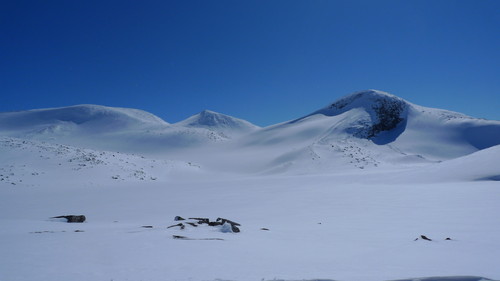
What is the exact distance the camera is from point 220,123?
315 feet

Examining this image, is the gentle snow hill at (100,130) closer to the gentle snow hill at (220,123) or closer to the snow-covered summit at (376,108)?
the gentle snow hill at (220,123)

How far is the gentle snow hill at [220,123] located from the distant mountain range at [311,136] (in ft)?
21.8

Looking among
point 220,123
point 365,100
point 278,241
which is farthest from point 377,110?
point 220,123

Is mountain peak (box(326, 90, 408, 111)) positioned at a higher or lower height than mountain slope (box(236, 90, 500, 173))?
higher

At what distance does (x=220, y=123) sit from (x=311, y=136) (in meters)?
48.0

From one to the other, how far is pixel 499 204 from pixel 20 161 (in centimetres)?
3528

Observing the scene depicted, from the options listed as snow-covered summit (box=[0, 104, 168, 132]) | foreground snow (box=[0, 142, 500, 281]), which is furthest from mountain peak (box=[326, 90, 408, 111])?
snow-covered summit (box=[0, 104, 168, 132])

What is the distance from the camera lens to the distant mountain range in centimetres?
4081

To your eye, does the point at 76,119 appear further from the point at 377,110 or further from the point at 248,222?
the point at 248,222

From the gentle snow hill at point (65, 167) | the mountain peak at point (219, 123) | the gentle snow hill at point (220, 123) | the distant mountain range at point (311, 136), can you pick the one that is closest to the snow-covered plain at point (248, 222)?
the gentle snow hill at point (65, 167)

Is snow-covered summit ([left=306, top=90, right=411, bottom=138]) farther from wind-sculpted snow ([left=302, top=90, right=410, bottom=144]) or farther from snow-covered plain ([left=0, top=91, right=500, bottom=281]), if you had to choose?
snow-covered plain ([left=0, top=91, right=500, bottom=281])

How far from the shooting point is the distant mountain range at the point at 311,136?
4081cm

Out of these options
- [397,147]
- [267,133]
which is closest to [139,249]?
[397,147]

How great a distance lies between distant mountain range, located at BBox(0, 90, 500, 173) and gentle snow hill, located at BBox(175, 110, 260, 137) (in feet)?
21.8
